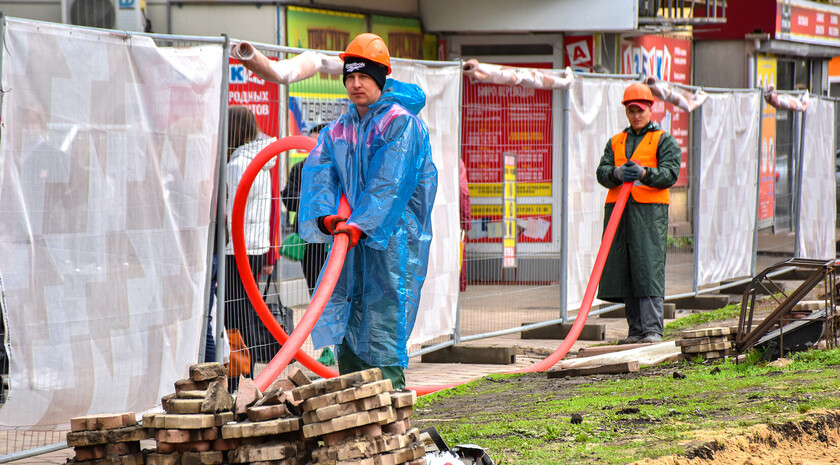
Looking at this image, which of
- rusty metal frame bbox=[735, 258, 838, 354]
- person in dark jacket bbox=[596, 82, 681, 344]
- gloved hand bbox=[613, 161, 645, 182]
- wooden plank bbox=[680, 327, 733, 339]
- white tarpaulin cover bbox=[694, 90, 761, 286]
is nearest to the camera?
rusty metal frame bbox=[735, 258, 838, 354]

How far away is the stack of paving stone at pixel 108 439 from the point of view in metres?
4.43

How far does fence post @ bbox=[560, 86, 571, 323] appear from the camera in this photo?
10.1 meters

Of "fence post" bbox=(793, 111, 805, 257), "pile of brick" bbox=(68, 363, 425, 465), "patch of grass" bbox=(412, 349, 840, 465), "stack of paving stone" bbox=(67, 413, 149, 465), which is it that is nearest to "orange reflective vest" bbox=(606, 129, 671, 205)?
"patch of grass" bbox=(412, 349, 840, 465)

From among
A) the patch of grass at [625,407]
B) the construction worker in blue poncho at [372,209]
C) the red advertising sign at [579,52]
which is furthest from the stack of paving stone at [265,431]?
the red advertising sign at [579,52]

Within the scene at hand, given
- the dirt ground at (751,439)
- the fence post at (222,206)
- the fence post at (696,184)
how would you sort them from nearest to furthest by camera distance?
the dirt ground at (751,439)
the fence post at (222,206)
the fence post at (696,184)

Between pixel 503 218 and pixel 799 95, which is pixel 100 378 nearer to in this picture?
pixel 503 218

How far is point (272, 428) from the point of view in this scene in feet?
13.8

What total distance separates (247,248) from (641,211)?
371cm

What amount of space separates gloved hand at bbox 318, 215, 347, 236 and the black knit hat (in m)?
0.70

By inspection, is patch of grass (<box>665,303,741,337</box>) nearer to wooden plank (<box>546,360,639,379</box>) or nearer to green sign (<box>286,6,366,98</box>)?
wooden plank (<box>546,360,639,379</box>)

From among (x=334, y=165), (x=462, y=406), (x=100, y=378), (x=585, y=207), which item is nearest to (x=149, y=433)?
(x=100, y=378)

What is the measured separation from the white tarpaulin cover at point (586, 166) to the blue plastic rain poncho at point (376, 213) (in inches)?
187

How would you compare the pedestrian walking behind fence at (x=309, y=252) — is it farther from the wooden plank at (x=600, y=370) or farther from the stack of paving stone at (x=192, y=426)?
the stack of paving stone at (x=192, y=426)

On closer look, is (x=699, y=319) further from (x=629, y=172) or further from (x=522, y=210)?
(x=629, y=172)
